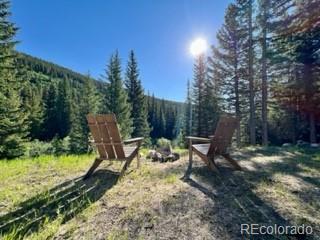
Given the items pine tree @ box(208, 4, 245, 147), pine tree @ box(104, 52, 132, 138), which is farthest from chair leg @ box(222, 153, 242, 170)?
pine tree @ box(104, 52, 132, 138)

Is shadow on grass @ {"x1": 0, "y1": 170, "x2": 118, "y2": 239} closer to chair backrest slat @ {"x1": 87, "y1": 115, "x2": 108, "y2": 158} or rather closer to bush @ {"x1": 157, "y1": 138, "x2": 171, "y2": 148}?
chair backrest slat @ {"x1": 87, "y1": 115, "x2": 108, "y2": 158}

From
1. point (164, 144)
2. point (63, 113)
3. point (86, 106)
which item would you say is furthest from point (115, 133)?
point (63, 113)

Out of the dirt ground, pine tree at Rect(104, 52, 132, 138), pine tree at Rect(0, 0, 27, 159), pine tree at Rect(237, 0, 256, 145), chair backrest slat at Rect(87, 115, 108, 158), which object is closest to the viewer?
the dirt ground

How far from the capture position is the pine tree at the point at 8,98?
1182 cm

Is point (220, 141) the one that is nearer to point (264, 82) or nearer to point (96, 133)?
point (96, 133)

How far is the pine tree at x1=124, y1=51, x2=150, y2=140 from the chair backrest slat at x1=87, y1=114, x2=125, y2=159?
64.3 feet

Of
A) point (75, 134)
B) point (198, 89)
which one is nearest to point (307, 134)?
point (198, 89)

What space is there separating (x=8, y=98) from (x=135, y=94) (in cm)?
1342

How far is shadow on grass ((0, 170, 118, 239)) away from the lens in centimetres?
249

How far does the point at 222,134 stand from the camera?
14.3ft

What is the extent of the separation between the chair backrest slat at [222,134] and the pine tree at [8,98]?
11374mm

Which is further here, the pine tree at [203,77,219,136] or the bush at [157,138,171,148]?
the pine tree at [203,77,219,136]

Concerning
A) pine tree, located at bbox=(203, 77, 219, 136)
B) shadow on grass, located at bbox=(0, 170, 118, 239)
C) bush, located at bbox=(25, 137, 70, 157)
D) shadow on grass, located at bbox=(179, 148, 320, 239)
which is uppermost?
pine tree, located at bbox=(203, 77, 219, 136)

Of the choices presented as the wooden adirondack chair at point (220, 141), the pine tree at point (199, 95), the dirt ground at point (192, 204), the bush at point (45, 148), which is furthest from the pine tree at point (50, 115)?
the wooden adirondack chair at point (220, 141)
